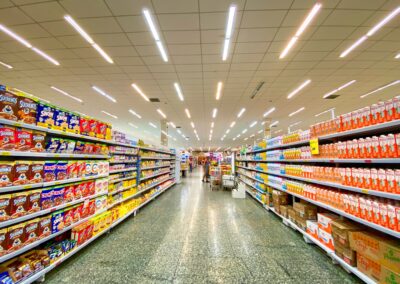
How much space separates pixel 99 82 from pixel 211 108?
5.11 meters

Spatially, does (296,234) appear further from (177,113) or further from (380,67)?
(177,113)

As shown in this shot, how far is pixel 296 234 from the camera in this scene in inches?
126

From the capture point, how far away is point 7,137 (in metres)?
1.74

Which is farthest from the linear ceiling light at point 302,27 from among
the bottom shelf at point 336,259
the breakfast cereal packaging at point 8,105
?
the breakfast cereal packaging at point 8,105

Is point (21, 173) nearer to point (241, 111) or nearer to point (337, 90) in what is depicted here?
point (241, 111)

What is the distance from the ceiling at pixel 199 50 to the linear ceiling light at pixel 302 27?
0.09 metres

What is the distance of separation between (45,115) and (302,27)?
481cm

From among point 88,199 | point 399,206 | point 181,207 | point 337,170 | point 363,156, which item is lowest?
point 181,207

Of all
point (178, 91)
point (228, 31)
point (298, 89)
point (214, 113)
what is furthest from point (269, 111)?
point (228, 31)

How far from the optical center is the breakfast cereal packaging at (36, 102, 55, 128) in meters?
2.08

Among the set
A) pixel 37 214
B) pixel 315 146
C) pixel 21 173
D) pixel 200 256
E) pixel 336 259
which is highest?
pixel 315 146

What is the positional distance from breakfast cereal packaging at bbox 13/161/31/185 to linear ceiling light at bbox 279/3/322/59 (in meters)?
5.00

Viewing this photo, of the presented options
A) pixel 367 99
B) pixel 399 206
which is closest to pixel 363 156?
pixel 399 206

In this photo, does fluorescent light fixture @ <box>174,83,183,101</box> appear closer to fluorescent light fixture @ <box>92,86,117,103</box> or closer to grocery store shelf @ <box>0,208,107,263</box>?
fluorescent light fixture @ <box>92,86,117,103</box>
